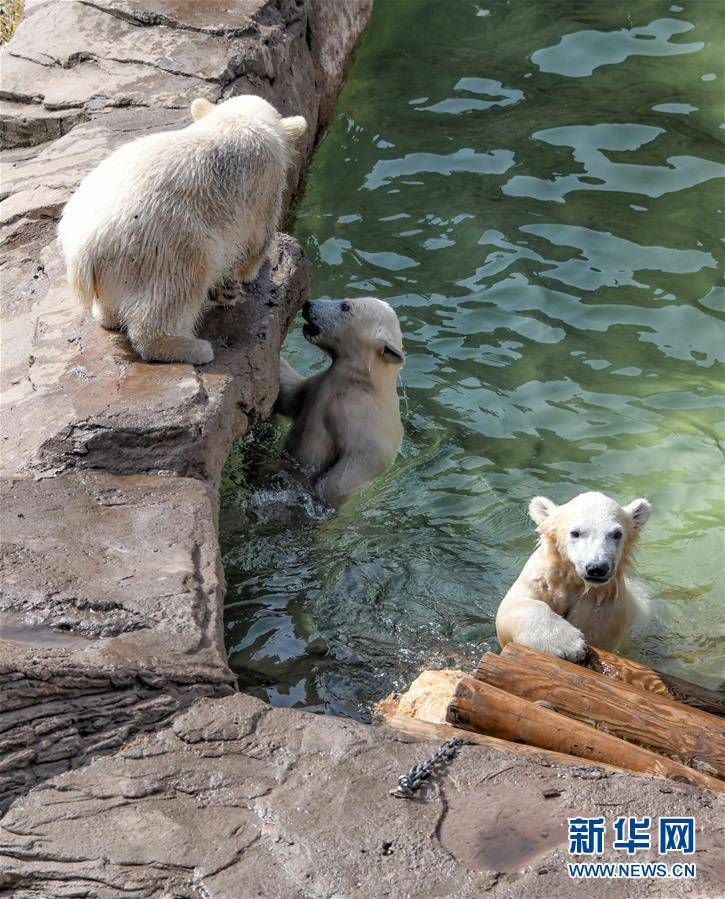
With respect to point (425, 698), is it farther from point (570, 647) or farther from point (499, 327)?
point (499, 327)

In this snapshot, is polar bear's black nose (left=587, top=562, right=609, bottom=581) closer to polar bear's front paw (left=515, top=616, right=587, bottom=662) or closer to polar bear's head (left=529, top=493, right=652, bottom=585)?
polar bear's head (left=529, top=493, right=652, bottom=585)

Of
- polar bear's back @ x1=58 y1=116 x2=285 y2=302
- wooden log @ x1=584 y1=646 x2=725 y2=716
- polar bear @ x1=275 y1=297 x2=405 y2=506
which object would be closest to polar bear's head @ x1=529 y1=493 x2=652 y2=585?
wooden log @ x1=584 y1=646 x2=725 y2=716

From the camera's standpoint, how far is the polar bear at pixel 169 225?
15.0 ft

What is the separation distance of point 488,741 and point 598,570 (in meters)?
1.15

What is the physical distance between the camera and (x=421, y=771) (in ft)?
10.3

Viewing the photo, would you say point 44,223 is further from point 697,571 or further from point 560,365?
point 697,571

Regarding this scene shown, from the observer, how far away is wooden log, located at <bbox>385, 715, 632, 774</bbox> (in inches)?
130

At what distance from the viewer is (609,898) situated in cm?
278

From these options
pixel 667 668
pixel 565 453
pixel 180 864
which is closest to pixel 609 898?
pixel 180 864

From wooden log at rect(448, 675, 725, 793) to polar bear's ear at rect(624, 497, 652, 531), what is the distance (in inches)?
Answer: 50.5

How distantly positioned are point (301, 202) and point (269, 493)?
136 inches

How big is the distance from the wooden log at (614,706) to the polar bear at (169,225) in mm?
1937

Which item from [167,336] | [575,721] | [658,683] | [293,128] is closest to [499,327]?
[293,128]

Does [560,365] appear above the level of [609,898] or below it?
below
